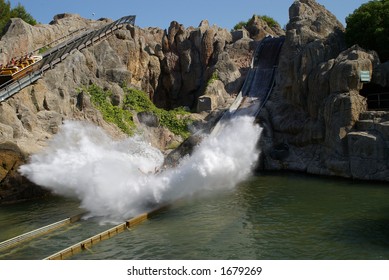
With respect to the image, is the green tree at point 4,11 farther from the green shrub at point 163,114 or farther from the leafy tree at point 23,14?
the green shrub at point 163,114

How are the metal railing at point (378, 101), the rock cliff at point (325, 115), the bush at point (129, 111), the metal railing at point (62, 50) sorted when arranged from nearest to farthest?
the rock cliff at point (325, 115)
the metal railing at point (378, 101)
the metal railing at point (62, 50)
the bush at point (129, 111)

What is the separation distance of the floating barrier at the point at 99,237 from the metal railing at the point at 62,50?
50.3 feet

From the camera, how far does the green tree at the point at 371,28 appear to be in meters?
32.1

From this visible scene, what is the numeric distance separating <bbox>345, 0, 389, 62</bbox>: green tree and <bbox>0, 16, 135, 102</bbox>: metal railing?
2227 cm

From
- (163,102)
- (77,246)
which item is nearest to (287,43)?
(163,102)

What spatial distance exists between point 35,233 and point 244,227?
321 inches

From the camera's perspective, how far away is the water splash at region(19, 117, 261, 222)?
21562 millimetres

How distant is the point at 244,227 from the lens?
55.9 ft

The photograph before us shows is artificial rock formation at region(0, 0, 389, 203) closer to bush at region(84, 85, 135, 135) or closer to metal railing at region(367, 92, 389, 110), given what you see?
bush at region(84, 85, 135, 135)

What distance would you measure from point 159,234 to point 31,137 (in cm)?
1380

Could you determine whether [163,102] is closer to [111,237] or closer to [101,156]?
[101,156]

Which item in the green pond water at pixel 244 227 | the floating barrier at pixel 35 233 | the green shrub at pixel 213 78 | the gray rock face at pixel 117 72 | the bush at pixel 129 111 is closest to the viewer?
the green pond water at pixel 244 227

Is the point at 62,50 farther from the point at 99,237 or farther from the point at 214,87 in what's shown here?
the point at 99,237

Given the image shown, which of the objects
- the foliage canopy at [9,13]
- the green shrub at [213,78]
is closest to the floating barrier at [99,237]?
the green shrub at [213,78]
